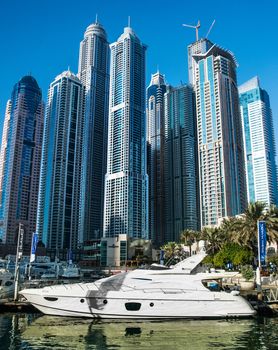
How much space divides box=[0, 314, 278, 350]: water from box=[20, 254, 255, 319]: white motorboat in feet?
2.69

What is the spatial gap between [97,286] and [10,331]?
835 centimetres

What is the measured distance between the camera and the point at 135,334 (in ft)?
89.2

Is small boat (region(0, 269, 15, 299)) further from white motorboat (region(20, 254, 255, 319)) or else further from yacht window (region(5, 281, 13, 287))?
white motorboat (region(20, 254, 255, 319))

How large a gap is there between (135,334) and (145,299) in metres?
4.84

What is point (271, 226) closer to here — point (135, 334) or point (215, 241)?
point (215, 241)

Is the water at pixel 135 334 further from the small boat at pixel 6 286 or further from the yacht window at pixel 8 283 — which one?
the yacht window at pixel 8 283

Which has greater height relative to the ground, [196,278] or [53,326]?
[196,278]

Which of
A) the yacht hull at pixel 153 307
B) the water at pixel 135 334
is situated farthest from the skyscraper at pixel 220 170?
the water at pixel 135 334

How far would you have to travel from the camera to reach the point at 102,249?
593ft

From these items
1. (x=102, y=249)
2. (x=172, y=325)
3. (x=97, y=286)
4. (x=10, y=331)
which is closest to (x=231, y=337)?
(x=172, y=325)

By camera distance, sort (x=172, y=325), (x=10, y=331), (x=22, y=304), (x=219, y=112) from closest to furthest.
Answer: (x=10, y=331)
(x=172, y=325)
(x=22, y=304)
(x=219, y=112)

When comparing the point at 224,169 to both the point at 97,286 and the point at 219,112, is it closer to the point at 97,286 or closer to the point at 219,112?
the point at 219,112

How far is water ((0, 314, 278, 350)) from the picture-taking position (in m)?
23.8

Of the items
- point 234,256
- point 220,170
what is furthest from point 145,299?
point 220,170
